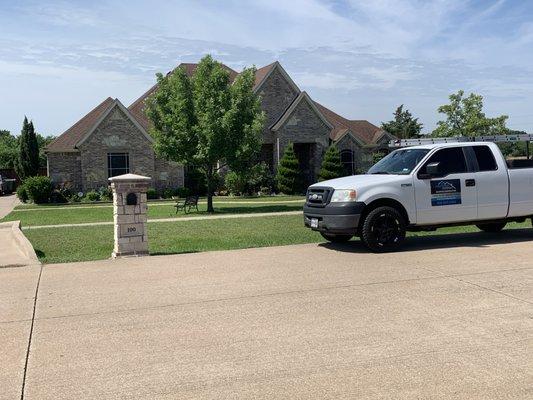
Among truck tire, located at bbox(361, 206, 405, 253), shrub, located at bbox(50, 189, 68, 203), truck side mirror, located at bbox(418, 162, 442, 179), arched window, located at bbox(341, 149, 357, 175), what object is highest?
arched window, located at bbox(341, 149, 357, 175)

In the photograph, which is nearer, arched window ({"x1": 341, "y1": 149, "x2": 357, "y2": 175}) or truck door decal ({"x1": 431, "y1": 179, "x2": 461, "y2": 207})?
truck door decal ({"x1": 431, "y1": 179, "x2": 461, "y2": 207})

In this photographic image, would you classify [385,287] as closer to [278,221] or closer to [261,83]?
[278,221]

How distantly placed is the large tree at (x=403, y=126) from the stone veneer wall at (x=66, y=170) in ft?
123

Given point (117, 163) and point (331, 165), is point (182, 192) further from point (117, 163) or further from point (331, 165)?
point (331, 165)

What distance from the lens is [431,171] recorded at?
988 cm

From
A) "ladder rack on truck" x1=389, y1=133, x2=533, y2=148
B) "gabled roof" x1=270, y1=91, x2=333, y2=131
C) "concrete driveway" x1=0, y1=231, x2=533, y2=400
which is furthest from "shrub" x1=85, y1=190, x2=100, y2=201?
"ladder rack on truck" x1=389, y1=133, x2=533, y2=148

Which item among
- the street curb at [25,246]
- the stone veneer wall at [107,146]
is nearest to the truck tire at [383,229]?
the street curb at [25,246]

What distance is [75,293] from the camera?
7090 mm

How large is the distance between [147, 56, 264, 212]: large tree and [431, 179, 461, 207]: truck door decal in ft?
41.1

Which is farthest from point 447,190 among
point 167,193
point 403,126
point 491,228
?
point 403,126

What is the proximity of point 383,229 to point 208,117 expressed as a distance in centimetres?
1302

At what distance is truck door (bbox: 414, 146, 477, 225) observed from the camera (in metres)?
9.99

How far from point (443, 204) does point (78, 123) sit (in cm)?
2904

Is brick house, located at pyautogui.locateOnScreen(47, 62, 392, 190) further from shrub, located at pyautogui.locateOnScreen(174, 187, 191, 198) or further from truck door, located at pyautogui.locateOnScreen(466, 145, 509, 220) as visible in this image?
truck door, located at pyautogui.locateOnScreen(466, 145, 509, 220)
